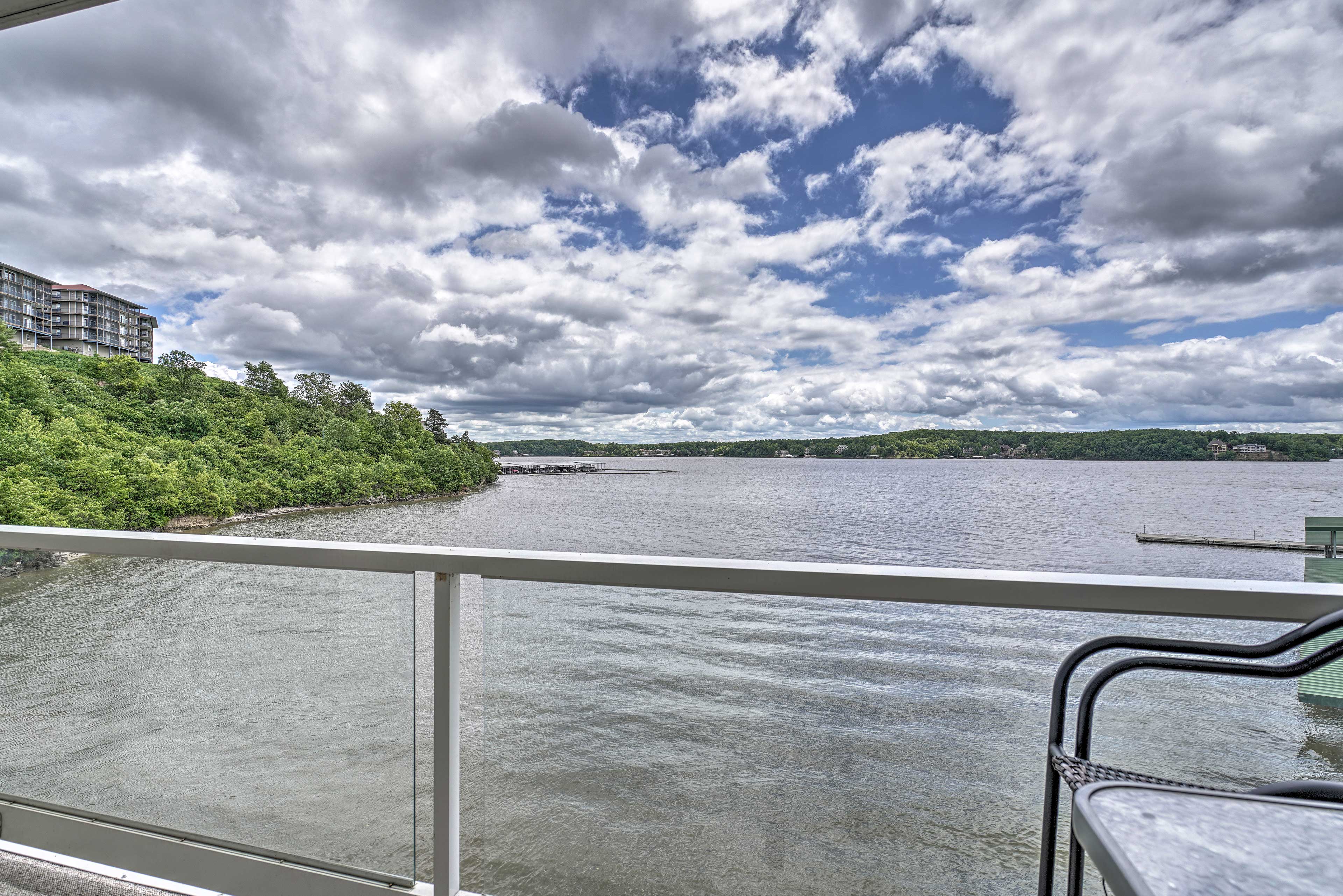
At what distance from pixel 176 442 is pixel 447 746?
20.3 meters

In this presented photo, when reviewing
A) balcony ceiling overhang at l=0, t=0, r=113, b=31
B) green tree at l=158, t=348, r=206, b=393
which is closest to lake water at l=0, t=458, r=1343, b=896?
balcony ceiling overhang at l=0, t=0, r=113, b=31

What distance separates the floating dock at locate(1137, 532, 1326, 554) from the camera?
1006 inches

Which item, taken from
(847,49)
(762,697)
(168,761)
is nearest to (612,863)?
(762,697)

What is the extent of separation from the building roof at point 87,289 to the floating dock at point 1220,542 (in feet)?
112

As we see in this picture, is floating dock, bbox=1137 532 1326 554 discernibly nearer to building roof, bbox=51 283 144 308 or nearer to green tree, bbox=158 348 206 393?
green tree, bbox=158 348 206 393

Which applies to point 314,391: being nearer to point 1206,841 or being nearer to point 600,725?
point 600,725

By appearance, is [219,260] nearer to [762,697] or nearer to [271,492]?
[271,492]

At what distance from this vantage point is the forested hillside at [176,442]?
1412 centimetres

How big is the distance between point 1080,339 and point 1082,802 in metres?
34.2

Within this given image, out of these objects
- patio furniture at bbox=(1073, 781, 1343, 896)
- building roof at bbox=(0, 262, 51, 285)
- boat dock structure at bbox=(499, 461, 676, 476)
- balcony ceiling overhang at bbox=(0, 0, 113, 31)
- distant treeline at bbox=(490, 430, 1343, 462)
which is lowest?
boat dock structure at bbox=(499, 461, 676, 476)

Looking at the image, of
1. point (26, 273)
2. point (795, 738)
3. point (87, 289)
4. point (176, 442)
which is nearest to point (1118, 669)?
point (795, 738)

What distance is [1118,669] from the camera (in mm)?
980

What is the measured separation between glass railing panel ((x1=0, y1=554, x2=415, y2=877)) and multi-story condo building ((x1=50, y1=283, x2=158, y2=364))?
17.1 metres

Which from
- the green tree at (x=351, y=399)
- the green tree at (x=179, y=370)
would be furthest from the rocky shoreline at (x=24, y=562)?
the green tree at (x=179, y=370)
